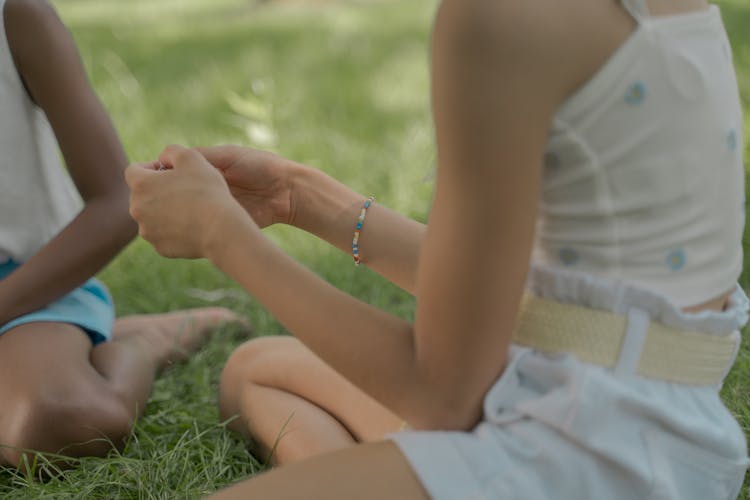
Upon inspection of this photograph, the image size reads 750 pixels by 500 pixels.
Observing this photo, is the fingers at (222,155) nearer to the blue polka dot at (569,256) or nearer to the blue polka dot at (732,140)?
the blue polka dot at (569,256)

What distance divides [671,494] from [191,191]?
626 mm

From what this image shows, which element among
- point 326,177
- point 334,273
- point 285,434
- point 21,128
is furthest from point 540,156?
point 334,273

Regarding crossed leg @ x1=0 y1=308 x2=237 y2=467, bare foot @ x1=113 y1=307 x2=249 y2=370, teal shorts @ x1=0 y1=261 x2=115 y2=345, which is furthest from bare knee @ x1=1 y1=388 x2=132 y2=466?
bare foot @ x1=113 y1=307 x2=249 y2=370

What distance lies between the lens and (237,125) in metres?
3.47

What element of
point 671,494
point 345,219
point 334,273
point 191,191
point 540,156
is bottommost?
point 334,273

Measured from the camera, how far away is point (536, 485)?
3.35 feet

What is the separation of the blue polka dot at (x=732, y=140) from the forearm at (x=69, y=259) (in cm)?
103

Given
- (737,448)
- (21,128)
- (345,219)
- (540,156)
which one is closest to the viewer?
(540,156)

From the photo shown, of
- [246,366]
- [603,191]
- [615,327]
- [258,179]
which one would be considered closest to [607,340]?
[615,327]

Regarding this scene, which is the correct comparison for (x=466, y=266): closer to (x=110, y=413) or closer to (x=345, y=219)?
(x=345, y=219)

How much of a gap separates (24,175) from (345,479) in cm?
99

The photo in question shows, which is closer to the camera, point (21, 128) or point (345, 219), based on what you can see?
point (345, 219)

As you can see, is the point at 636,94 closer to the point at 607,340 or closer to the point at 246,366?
the point at 607,340

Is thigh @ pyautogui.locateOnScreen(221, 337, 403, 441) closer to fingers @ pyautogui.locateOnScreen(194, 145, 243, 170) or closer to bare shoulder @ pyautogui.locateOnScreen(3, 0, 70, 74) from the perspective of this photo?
fingers @ pyautogui.locateOnScreen(194, 145, 243, 170)
